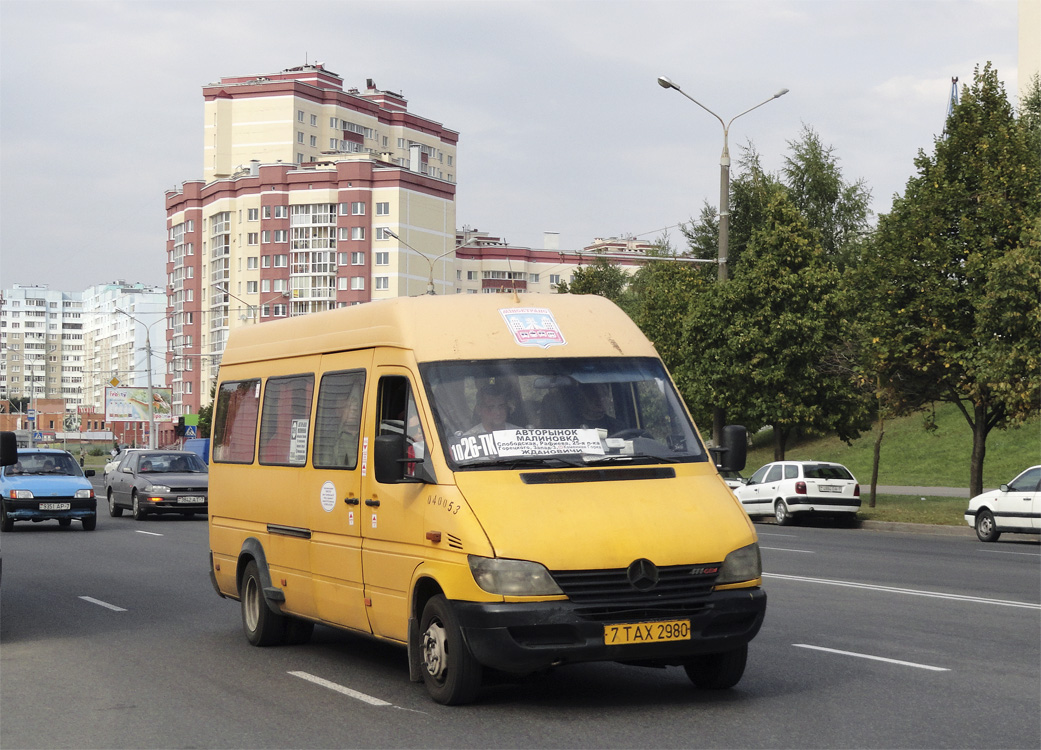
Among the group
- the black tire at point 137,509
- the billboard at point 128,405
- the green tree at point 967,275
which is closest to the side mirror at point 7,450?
the black tire at point 137,509

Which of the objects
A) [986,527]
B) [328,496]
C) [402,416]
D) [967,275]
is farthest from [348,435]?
[967,275]

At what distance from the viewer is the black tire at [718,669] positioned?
8445 millimetres

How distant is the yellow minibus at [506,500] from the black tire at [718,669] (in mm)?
13

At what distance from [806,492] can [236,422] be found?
2267 cm

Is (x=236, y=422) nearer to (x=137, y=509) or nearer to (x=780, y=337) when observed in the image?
(x=137, y=509)

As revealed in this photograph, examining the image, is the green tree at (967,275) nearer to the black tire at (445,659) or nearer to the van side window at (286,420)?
the van side window at (286,420)

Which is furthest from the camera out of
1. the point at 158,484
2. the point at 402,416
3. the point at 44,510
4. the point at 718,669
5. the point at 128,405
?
the point at 128,405

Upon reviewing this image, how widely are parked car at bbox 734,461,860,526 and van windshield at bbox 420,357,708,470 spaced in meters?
23.5

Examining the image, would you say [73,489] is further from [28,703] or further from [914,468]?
[914,468]

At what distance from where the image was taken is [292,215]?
125688 millimetres

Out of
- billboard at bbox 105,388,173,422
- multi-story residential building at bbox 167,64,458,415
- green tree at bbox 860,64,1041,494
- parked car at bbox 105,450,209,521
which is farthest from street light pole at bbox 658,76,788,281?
multi-story residential building at bbox 167,64,458,415

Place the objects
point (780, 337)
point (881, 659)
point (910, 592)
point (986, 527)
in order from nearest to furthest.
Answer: point (881, 659) < point (910, 592) < point (986, 527) < point (780, 337)

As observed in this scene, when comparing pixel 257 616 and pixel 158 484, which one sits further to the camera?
pixel 158 484

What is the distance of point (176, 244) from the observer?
472 ft
